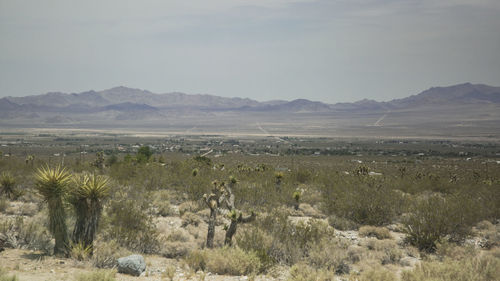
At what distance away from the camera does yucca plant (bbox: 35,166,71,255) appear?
8.84 meters

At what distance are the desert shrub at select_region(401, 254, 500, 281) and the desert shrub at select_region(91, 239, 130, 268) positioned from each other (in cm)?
696

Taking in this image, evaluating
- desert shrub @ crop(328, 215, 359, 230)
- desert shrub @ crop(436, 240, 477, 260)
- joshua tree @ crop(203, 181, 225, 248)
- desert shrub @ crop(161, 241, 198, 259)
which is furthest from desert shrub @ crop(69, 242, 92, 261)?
desert shrub @ crop(436, 240, 477, 260)

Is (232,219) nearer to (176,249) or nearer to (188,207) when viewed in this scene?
(176,249)

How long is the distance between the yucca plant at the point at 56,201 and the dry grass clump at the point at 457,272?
841cm

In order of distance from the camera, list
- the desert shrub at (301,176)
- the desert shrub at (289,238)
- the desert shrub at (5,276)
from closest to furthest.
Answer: the desert shrub at (5,276) < the desert shrub at (289,238) < the desert shrub at (301,176)

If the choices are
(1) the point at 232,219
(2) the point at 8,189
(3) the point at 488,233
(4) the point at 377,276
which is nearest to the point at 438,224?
(3) the point at 488,233

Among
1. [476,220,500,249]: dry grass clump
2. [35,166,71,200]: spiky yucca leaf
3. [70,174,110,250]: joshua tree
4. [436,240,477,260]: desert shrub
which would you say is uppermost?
[35,166,71,200]: spiky yucca leaf

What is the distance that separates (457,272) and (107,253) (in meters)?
8.36

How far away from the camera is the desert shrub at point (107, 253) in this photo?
859 cm

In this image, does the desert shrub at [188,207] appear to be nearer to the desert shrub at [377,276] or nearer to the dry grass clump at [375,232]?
the dry grass clump at [375,232]

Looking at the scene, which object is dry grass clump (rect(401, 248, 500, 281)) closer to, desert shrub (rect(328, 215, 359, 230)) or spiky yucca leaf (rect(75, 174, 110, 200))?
desert shrub (rect(328, 215, 359, 230))

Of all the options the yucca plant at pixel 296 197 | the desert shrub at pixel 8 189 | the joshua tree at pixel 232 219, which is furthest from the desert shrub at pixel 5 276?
the yucca plant at pixel 296 197

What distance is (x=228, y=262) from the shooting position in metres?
8.65

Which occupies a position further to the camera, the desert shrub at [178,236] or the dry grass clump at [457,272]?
the desert shrub at [178,236]
